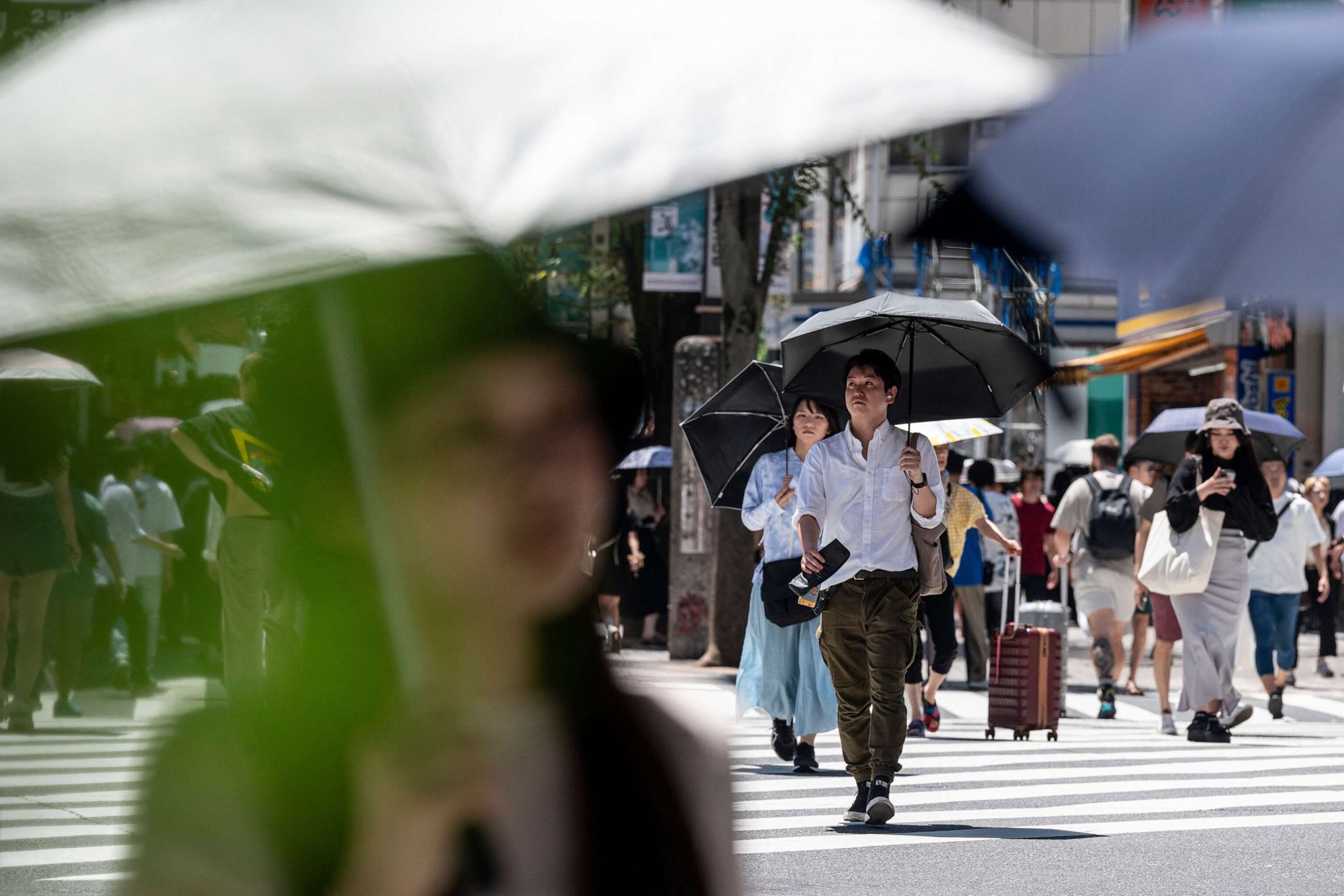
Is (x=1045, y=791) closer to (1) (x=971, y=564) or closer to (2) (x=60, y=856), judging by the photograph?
(1) (x=971, y=564)

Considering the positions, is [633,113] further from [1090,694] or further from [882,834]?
[1090,694]

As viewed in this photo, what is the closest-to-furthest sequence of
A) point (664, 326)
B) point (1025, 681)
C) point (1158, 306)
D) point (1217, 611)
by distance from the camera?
point (1158, 306)
point (1217, 611)
point (1025, 681)
point (664, 326)

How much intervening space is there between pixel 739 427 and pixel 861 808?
10.6 ft

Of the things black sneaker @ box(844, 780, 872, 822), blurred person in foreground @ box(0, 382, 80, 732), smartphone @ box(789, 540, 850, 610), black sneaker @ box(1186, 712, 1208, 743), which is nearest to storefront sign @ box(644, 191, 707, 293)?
black sneaker @ box(1186, 712, 1208, 743)

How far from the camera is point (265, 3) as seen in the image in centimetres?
150

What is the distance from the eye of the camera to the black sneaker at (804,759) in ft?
31.7

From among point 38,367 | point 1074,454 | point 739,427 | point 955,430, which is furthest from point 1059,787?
point 1074,454

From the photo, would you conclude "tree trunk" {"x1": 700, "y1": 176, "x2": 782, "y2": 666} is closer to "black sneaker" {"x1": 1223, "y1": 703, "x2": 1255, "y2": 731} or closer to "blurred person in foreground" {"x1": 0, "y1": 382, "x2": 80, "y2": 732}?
"black sneaker" {"x1": 1223, "y1": 703, "x2": 1255, "y2": 731}

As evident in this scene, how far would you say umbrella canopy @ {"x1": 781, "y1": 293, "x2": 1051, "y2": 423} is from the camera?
8016 millimetres

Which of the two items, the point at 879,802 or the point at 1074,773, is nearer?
the point at 879,802

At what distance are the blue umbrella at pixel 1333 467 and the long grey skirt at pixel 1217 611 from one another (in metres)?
7.92

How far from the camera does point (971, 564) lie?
45.3 ft

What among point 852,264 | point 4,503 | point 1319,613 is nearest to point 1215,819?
point 4,503

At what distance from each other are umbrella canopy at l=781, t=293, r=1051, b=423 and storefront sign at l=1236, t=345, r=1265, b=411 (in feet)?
58.7
